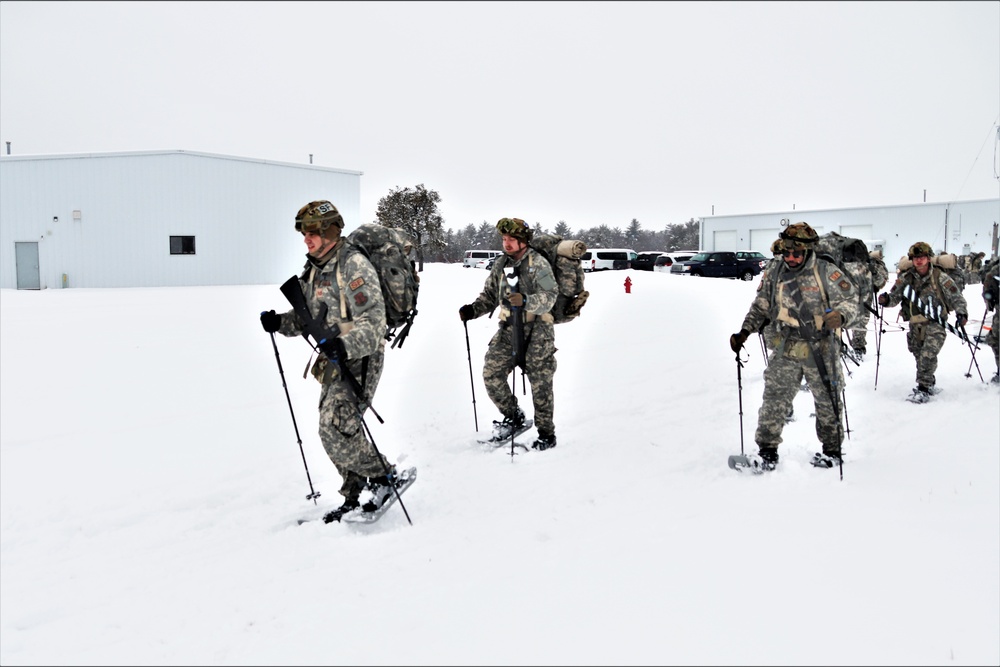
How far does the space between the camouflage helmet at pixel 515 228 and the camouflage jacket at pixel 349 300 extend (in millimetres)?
1809

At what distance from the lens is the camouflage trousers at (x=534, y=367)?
6.00 metres

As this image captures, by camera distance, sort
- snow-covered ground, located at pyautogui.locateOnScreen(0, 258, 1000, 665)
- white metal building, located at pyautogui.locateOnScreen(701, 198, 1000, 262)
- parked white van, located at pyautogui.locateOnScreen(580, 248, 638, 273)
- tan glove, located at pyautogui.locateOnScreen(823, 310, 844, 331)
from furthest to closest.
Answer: white metal building, located at pyautogui.locateOnScreen(701, 198, 1000, 262), parked white van, located at pyautogui.locateOnScreen(580, 248, 638, 273), tan glove, located at pyautogui.locateOnScreen(823, 310, 844, 331), snow-covered ground, located at pyautogui.locateOnScreen(0, 258, 1000, 665)

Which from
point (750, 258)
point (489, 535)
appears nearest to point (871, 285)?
point (489, 535)

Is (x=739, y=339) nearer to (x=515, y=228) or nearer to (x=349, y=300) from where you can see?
(x=515, y=228)

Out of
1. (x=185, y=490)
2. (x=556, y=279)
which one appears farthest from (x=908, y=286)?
(x=185, y=490)

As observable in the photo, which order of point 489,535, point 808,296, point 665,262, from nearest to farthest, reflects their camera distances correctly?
point 489,535 → point 808,296 → point 665,262

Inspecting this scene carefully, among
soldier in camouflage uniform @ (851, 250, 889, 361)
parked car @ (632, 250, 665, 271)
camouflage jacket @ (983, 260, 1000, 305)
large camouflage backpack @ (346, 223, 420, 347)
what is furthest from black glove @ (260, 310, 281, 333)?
parked car @ (632, 250, 665, 271)

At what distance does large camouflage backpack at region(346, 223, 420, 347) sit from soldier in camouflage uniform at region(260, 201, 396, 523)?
5.6 inches

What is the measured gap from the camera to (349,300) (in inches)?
167

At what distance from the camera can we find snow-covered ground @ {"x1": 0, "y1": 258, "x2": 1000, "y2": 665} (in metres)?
3.05

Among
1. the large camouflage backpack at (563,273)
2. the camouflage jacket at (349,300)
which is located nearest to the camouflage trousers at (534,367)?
the large camouflage backpack at (563,273)

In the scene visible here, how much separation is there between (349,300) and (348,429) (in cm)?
82

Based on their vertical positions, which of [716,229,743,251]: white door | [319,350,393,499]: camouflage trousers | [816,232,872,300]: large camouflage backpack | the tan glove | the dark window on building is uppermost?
[716,229,743,251]: white door

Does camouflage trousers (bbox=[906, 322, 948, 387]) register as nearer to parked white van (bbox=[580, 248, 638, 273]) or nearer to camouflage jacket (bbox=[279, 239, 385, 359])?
camouflage jacket (bbox=[279, 239, 385, 359])
